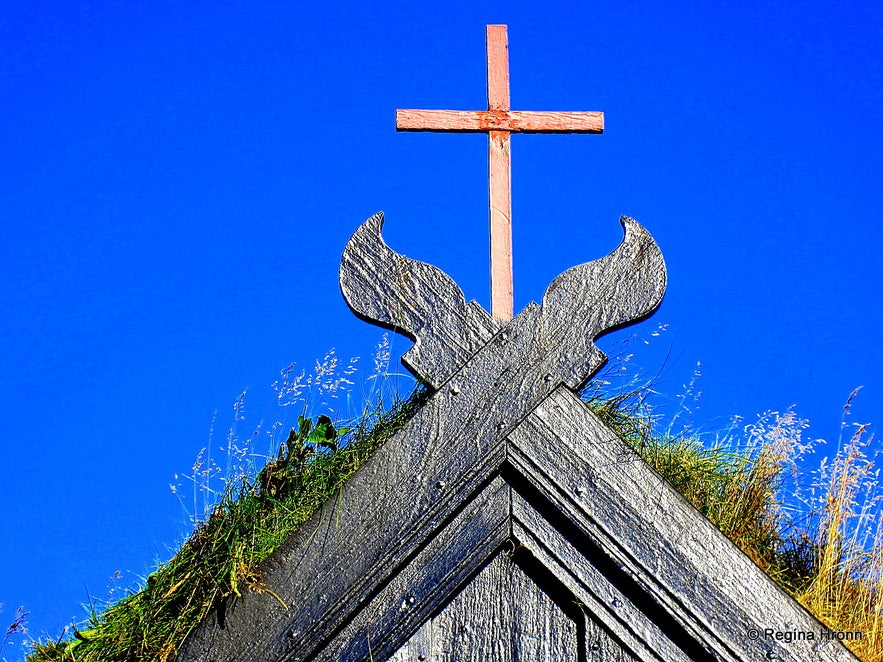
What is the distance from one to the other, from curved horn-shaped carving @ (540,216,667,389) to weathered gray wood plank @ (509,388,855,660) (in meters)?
0.15

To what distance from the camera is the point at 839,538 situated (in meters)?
3.63

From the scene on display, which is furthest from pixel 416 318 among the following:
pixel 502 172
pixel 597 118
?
pixel 597 118

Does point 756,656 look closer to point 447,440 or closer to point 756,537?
point 756,537

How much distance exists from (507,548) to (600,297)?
0.82 m

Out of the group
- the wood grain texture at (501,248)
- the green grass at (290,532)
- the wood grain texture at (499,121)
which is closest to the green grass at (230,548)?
the green grass at (290,532)

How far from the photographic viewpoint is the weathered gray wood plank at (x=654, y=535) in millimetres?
2600

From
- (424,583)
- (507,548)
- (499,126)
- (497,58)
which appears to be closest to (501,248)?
(499,126)

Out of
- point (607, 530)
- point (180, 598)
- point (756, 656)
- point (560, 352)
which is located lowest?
point (756, 656)

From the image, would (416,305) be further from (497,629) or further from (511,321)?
(497,629)

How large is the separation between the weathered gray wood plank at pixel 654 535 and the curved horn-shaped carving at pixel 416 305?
0.31m

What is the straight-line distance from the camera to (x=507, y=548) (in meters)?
2.74

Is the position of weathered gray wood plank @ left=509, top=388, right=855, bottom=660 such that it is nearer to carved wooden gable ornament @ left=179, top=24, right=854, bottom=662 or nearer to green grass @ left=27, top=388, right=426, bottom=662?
carved wooden gable ornament @ left=179, top=24, right=854, bottom=662

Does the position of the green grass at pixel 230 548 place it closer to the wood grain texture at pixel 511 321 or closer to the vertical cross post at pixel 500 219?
the wood grain texture at pixel 511 321

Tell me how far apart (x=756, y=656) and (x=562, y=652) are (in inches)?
21.5
